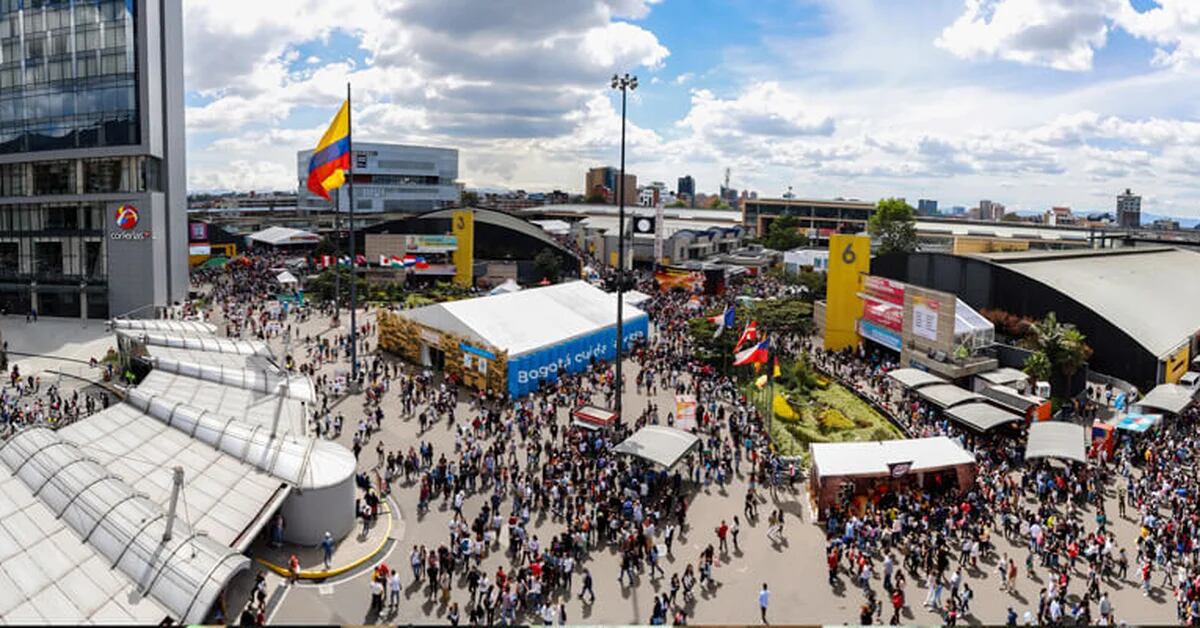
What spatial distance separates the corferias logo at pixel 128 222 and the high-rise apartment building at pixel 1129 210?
135158mm

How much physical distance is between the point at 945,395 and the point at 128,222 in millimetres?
46203

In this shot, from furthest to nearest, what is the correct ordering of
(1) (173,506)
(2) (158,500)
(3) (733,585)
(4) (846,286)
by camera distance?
(4) (846,286) → (3) (733,585) → (2) (158,500) → (1) (173,506)

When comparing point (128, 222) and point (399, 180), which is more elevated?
point (399, 180)

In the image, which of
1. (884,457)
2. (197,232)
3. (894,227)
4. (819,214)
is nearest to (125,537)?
(884,457)

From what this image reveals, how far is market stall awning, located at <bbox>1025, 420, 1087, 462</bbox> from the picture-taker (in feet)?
76.5

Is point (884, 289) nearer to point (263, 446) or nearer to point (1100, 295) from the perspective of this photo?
point (1100, 295)

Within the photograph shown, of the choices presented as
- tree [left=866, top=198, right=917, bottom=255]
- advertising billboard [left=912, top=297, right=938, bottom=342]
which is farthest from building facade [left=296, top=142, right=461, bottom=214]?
advertising billboard [left=912, top=297, right=938, bottom=342]

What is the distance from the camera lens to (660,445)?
22.3 metres

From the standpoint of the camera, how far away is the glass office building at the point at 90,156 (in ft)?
147

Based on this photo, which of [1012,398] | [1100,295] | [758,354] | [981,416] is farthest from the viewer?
[1100,295]

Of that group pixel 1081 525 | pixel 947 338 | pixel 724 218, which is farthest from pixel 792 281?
pixel 724 218

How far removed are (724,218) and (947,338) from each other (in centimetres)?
10032

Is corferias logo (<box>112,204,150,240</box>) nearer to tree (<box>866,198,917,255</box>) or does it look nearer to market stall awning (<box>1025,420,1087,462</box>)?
market stall awning (<box>1025,420,1087,462</box>)

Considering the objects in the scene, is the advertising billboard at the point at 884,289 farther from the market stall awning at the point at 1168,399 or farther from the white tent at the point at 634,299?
the white tent at the point at 634,299
